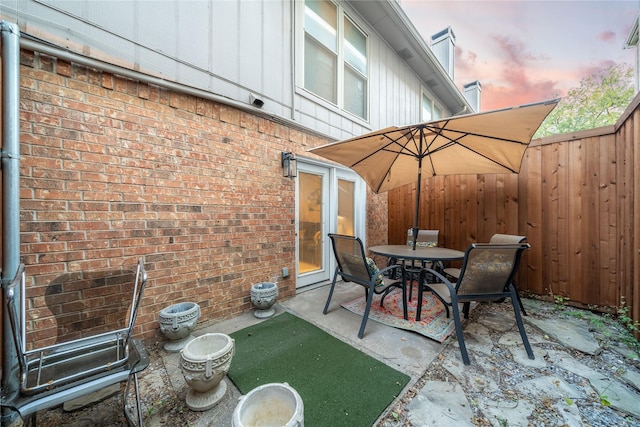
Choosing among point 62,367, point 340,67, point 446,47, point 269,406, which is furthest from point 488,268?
point 446,47

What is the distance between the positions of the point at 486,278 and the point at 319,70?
3.81 m

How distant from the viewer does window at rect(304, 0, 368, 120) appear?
3689mm

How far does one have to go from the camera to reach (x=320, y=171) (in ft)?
12.7

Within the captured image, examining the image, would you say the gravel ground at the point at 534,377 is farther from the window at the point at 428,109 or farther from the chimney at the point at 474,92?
the chimney at the point at 474,92

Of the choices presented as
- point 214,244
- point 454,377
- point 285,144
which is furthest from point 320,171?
point 454,377

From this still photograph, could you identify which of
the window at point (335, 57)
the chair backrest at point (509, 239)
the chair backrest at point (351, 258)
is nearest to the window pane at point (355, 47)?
the window at point (335, 57)

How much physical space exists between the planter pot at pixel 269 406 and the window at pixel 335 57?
12.5 ft

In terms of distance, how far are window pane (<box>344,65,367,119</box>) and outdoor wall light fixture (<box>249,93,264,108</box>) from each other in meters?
2.06

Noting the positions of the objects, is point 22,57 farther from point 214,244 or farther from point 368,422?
point 368,422

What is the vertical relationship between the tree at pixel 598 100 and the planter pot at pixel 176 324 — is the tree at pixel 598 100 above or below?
above

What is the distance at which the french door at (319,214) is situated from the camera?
11.9ft

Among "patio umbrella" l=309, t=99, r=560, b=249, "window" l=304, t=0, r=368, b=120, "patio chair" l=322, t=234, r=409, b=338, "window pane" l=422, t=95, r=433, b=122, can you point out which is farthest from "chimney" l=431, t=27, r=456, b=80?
"patio chair" l=322, t=234, r=409, b=338

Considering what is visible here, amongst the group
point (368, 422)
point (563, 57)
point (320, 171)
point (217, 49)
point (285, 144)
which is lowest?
point (368, 422)

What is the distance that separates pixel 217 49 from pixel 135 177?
1685 mm
